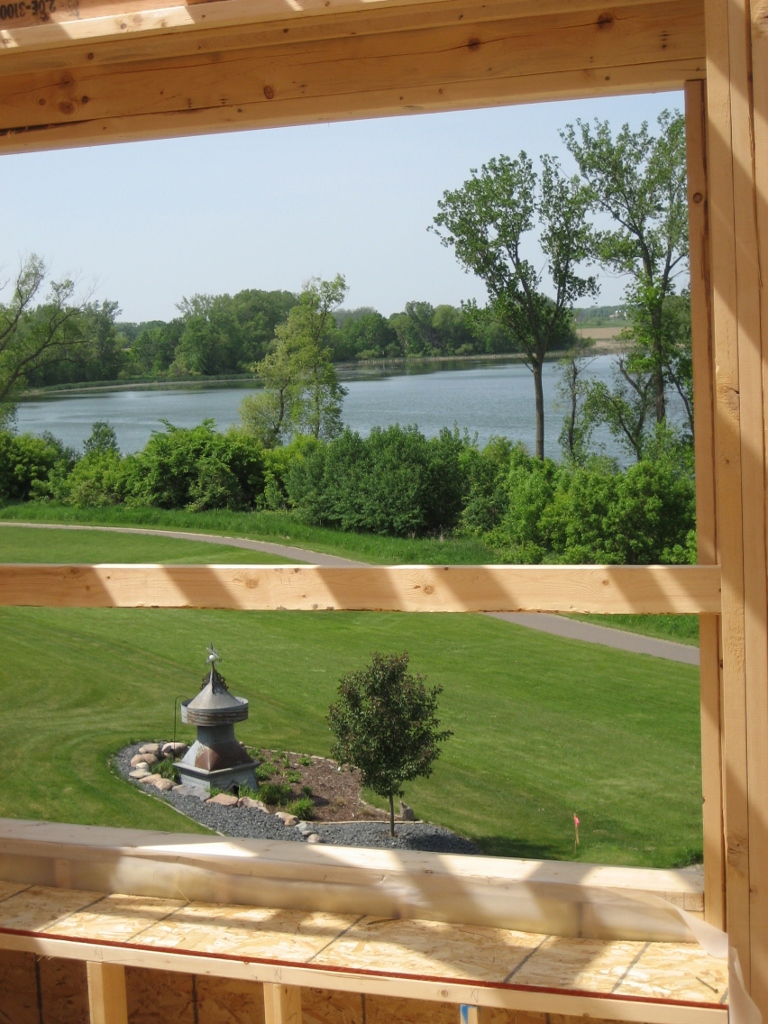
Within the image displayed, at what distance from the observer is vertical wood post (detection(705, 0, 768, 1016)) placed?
1800 millimetres

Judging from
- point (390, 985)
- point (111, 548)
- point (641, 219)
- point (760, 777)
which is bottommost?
point (390, 985)

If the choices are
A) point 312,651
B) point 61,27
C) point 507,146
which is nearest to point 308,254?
point 507,146

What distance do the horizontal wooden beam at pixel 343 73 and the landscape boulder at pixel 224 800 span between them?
204 inches

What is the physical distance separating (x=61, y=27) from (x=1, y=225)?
7661 millimetres

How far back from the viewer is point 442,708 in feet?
27.7

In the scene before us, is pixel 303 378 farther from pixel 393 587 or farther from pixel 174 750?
pixel 393 587

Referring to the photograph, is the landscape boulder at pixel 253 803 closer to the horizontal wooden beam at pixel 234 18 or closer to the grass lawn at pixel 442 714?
the grass lawn at pixel 442 714

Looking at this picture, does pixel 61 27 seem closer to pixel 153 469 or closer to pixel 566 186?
pixel 153 469

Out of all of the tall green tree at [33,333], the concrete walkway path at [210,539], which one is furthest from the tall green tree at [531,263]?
the tall green tree at [33,333]

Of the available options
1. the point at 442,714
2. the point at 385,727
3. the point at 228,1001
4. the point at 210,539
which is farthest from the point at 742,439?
the point at 442,714

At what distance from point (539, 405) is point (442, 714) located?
2969 millimetres

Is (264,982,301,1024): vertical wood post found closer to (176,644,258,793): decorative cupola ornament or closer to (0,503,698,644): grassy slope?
(176,644,258,793): decorative cupola ornament

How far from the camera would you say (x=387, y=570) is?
6.57ft

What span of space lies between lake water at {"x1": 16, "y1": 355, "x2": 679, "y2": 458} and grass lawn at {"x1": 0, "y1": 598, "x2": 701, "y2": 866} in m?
2.09
